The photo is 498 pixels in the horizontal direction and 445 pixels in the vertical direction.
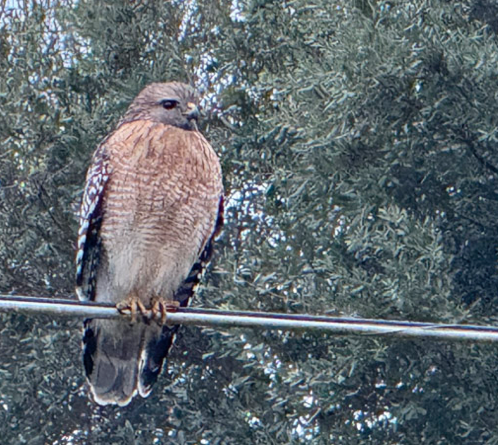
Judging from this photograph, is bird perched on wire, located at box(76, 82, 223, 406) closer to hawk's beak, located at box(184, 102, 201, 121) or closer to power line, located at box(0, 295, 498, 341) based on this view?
hawk's beak, located at box(184, 102, 201, 121)

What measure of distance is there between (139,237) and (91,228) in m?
0.28

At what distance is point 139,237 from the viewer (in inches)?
280

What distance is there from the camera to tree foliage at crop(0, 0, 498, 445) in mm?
11672

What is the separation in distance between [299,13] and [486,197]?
293cm

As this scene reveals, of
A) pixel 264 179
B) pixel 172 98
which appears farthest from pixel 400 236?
pixel 172 98

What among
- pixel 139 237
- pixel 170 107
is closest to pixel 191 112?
pixel 170 107

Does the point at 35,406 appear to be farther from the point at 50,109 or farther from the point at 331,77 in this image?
the point at 331,77

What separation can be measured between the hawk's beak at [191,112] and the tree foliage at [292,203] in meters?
3.78

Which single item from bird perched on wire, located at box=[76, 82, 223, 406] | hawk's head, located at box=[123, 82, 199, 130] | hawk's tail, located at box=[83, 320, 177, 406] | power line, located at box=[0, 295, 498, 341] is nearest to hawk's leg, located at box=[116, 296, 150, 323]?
bird perched on wire, located at box=[76, 82, 223, 406]

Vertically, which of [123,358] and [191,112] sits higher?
[191,112]

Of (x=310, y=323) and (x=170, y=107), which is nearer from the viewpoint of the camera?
(x=310, y=323)

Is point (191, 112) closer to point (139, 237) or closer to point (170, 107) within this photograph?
point (170, 107)

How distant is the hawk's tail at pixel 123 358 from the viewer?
7.11 metres

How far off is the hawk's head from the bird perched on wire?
18cm
